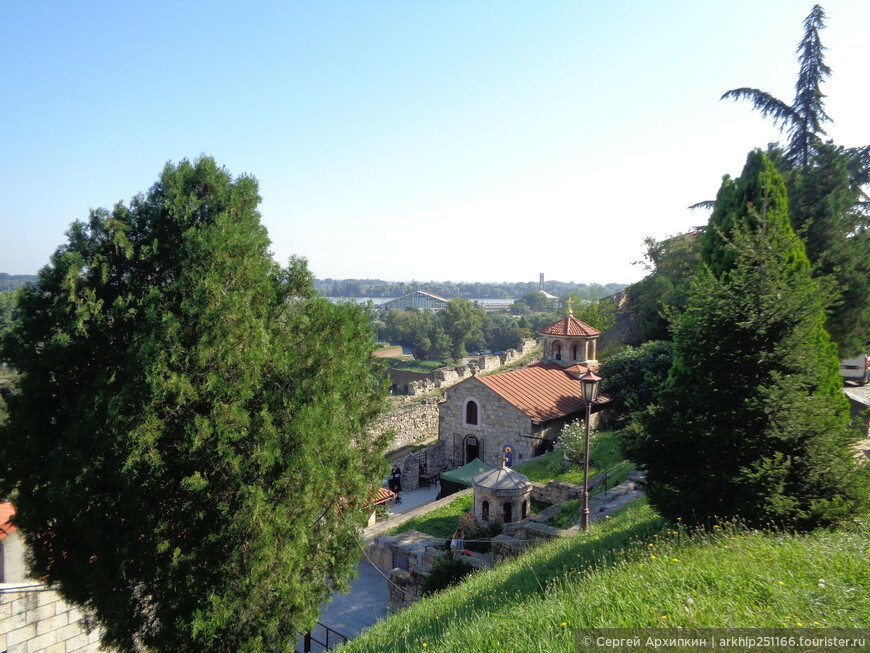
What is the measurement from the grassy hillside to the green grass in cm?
654

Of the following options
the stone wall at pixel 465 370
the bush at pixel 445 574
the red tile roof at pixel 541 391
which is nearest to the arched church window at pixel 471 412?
the red tile roof at pixel 541 391

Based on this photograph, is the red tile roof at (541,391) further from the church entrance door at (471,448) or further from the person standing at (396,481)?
the person standing at (396,481)

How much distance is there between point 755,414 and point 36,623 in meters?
10.6

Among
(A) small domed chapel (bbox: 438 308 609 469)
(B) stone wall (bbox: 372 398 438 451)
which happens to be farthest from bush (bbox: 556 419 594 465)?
(B) stone wall (bbox: 372 398 438 451)

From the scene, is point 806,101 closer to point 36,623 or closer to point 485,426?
point 485,426

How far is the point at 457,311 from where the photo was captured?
73688mm

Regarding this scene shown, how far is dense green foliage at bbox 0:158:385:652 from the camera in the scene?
18.2 ft

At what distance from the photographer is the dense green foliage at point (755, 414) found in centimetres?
621

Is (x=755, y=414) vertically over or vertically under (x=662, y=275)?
under

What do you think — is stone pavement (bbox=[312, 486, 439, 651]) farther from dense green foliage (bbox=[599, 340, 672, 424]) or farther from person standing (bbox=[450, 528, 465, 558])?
dense green foliage (bbox=[599, 340, 672, 424])

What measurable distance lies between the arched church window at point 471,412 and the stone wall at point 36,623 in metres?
14.5

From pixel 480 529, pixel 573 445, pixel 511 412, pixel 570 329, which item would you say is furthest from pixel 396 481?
pixel 570 329

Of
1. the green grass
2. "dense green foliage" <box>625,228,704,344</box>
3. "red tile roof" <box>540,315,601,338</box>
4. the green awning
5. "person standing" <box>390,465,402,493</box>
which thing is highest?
"dense green foliage" <box>625,228,704,344</box>

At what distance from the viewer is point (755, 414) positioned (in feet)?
21.4
